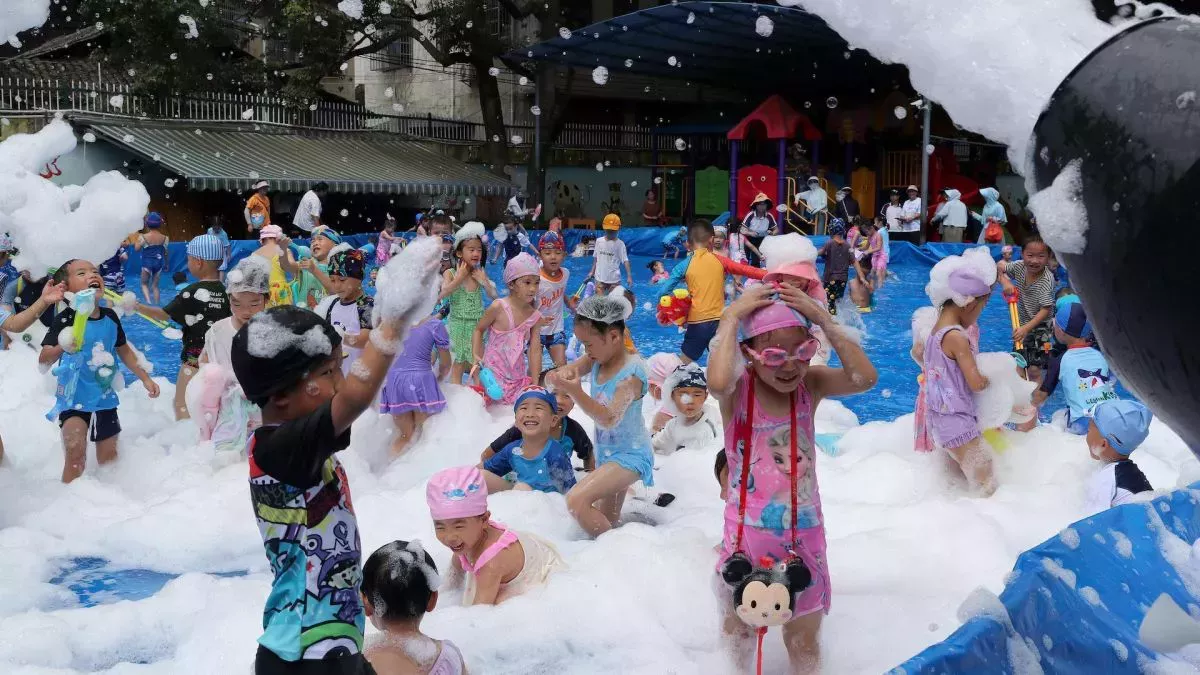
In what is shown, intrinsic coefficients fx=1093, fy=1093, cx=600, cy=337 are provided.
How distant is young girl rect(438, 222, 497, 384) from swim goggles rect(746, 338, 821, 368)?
5.11 meters

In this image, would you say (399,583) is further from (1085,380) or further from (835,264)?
(835,264)

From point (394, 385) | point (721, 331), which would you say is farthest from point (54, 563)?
point (721, 331)

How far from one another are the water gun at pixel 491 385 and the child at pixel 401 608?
4439mm

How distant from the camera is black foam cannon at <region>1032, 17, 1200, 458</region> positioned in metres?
0.86

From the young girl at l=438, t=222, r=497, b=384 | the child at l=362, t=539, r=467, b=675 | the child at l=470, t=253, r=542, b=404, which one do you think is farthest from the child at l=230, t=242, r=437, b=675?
the young girl at l=438, t=222, r=497, b=384

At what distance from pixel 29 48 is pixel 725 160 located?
2023 cm

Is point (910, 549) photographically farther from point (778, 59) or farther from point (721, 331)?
point (778, 59)

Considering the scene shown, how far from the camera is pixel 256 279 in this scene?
6.00 metres

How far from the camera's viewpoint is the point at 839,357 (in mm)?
3146

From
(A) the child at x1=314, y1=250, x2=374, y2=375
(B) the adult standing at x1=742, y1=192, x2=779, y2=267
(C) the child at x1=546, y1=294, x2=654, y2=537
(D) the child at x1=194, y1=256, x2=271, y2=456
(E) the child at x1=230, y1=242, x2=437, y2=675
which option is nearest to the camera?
(E) the child at x1=230, y1=242, x2=437, y2=675

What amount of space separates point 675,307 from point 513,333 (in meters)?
1.77

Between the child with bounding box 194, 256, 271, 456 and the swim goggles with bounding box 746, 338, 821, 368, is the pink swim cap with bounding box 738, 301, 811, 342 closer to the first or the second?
the swim goggles with bounding box 746, 338, 821, 368

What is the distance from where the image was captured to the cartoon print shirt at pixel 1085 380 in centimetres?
634

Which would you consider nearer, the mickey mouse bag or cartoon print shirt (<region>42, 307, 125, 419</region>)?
the mickey mouse bag
